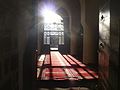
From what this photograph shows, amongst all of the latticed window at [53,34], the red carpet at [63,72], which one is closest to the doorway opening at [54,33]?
the latticed window at [53,34]

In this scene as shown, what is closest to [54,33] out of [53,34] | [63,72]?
[53,34]

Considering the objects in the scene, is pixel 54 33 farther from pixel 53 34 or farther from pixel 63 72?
pixel 63 72

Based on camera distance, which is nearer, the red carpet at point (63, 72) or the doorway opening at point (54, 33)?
the red carpet at point (63, 72)

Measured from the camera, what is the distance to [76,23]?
48.9ft

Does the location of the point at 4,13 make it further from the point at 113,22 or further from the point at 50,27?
the point at 50,27

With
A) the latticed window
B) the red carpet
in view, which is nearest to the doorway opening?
the latticed window

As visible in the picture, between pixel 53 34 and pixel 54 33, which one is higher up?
pixel 54 33

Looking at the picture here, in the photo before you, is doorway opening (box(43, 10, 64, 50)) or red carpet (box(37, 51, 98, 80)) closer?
red carpet (box(37, 51, 98, 80))

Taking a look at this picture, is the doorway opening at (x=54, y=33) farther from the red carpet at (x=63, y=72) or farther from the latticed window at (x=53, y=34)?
the red carpet at (x=63, y=72)

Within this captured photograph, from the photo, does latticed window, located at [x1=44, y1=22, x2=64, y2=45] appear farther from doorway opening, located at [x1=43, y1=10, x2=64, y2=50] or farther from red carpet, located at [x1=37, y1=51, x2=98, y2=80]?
red carpet, located at [x1=37, y1=51, x2=98, y2=80]

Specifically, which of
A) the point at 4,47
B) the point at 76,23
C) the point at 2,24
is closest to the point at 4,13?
the point at 2,24

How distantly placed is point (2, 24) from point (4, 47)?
14 cm

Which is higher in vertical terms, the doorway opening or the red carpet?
the doorway opening

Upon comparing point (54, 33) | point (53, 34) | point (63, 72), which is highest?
point (54, 33)
